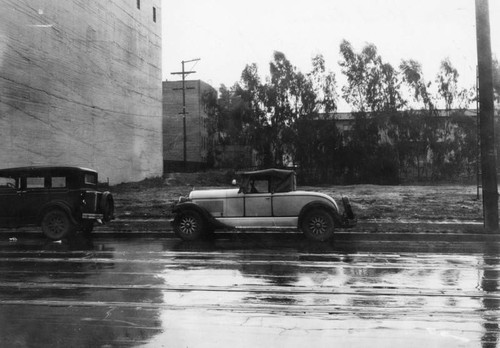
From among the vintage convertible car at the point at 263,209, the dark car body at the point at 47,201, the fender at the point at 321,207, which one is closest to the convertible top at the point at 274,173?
the vintage convertible car at the point at 263,209

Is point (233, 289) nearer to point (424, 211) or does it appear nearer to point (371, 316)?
point (371, 316)

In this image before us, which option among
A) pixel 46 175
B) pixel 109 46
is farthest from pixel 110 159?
pixel 46 175

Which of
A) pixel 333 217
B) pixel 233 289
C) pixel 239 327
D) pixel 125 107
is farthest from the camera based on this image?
pixel 125 107

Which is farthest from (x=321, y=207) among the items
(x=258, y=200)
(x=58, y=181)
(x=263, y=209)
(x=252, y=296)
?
(x=58, y=181)

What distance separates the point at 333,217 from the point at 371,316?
281 inches

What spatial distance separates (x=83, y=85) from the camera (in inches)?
1153

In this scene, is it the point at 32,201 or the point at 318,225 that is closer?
the point at 318,225

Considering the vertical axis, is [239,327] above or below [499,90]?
below

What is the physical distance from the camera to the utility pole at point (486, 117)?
13.7m

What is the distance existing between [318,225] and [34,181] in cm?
736

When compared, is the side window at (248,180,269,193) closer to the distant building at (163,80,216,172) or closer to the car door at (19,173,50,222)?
the car door at (19,173,50,222)

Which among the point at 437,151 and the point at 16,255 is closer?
the point at 16,255

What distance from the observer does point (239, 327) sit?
17.0 feet

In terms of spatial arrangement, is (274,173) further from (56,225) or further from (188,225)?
(56,225)
